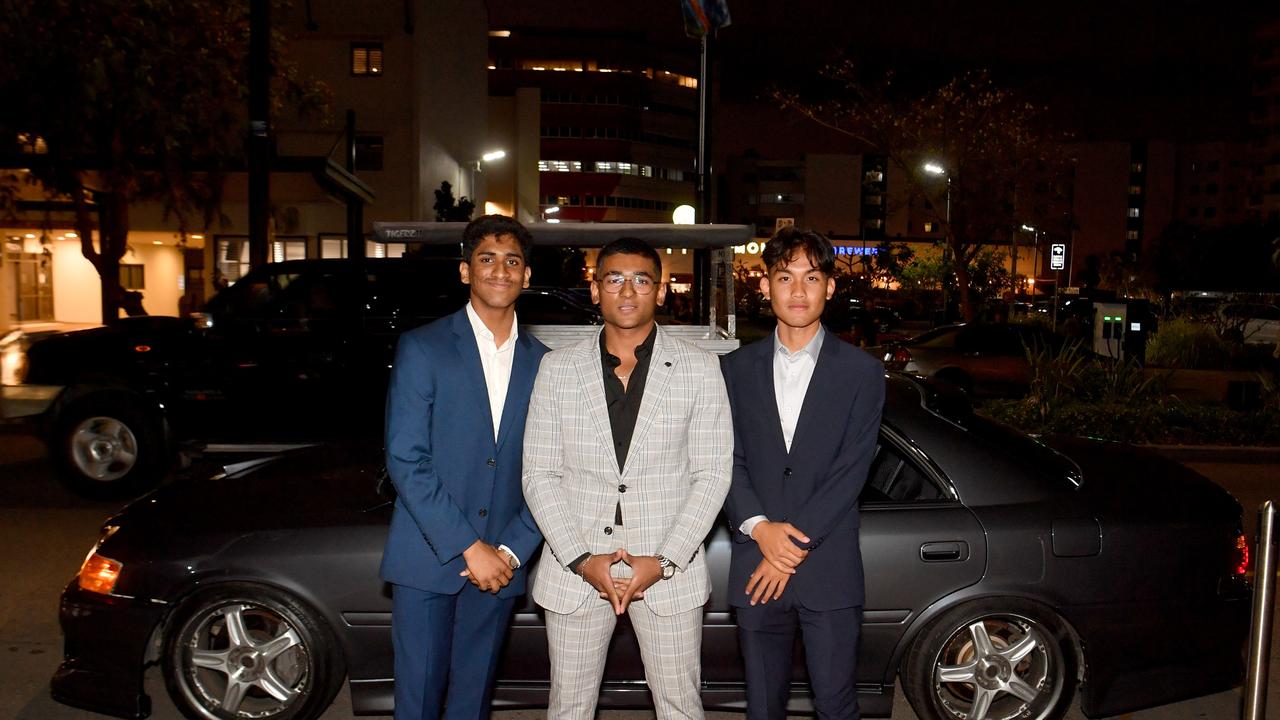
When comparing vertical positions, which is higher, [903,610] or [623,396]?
[623,396]

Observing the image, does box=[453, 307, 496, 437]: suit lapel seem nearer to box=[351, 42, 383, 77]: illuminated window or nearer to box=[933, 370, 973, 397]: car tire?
box=[933, 370, 973, 397]: car tire

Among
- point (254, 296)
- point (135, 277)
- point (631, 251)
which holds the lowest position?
point (254, 296)

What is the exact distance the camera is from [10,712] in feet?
13.3

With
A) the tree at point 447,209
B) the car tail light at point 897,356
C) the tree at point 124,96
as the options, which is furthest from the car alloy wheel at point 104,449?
the tree at point 447,209

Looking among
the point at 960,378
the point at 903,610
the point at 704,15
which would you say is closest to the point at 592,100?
the point at 704,15

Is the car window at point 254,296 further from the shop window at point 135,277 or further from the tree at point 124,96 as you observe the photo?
the shop window at point 135,277

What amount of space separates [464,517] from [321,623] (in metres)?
1.15

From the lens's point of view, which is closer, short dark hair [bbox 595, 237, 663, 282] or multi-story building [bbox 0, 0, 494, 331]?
short dark hair [bbox 595, 237, 663, 282]

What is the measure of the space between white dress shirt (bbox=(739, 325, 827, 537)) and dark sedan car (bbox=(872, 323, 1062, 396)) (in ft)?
38.2

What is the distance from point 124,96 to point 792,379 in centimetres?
1296

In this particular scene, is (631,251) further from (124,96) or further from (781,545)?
(124,96)

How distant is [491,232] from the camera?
10.3 ft

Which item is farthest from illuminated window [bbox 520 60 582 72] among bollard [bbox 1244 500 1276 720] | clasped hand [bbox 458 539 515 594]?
bollard [bbox 1244 500 1276 720]

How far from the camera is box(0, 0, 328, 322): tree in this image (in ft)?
40.2
